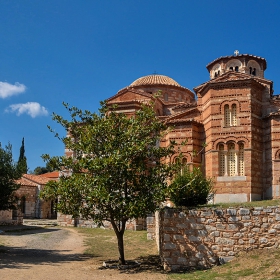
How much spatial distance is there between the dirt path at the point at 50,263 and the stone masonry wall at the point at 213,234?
1070 millimetres

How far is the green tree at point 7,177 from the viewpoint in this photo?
631 inches

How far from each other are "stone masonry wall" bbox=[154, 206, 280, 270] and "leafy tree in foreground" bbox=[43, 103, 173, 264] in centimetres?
104

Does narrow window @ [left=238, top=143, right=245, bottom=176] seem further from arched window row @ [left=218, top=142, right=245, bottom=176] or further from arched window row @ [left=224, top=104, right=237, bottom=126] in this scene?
arched window row @ [left=224, top=104, right=237, bottom=126]

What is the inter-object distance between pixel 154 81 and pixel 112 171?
68.1 feet

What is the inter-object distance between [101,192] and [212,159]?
1020 centimetres

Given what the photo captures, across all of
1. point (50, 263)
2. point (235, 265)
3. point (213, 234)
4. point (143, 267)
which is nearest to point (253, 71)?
point (213, 234)

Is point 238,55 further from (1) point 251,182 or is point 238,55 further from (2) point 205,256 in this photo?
(2) point 205,256

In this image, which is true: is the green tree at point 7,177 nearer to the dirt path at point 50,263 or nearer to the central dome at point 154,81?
the dirt path at point 50,263

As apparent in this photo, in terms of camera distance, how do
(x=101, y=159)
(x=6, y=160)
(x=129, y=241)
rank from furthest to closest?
(x=129, y=241)
(x=6, y=160)
(x=101, y=159)

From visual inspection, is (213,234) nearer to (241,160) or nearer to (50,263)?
(50,263)

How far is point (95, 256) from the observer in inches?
568

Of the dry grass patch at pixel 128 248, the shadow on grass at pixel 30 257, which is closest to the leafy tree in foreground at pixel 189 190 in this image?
the dry grass patch at pixel 128 248

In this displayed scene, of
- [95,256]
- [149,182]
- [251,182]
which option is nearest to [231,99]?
[251,182]

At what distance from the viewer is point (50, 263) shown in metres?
12.7
